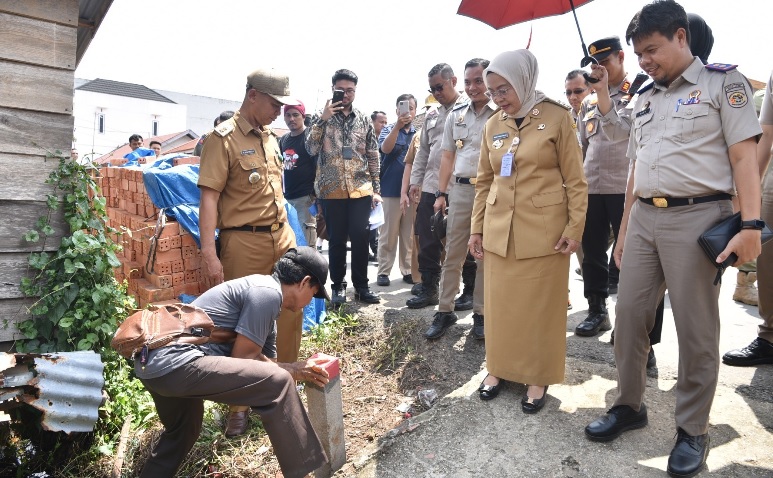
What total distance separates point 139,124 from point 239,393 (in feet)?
127

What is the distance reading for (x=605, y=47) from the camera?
3.80 m

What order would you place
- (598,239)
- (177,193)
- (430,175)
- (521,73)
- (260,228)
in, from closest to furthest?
1. (521,73)
2. (260,228)
3. (598,239)
4. (177,193)
5. (430,175)

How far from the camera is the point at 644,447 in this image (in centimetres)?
271

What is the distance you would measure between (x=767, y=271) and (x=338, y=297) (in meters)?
3.60

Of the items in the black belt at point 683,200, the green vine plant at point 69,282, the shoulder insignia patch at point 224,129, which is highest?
the shoulder insignia patch at point 224,129

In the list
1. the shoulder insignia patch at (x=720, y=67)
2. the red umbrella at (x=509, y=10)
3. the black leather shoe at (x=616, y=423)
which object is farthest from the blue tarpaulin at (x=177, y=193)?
the shoulder insignia patch at (x=720, y=67)

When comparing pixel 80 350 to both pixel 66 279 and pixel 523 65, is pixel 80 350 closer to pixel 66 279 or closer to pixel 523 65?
pixel 66 279

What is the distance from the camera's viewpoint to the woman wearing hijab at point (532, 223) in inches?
118

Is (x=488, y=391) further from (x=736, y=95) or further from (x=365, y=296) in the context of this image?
(x=365, y=296)

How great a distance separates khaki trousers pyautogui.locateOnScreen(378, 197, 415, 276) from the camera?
650 centimetres

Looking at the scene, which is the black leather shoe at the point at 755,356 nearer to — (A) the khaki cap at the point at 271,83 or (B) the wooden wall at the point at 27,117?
(A) the khaki cap at the point at 271,83

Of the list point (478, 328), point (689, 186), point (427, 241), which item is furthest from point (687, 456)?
point (427, 241)

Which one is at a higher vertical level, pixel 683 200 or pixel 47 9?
pixel 47 9

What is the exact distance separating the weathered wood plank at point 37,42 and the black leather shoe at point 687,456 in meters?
3.99
